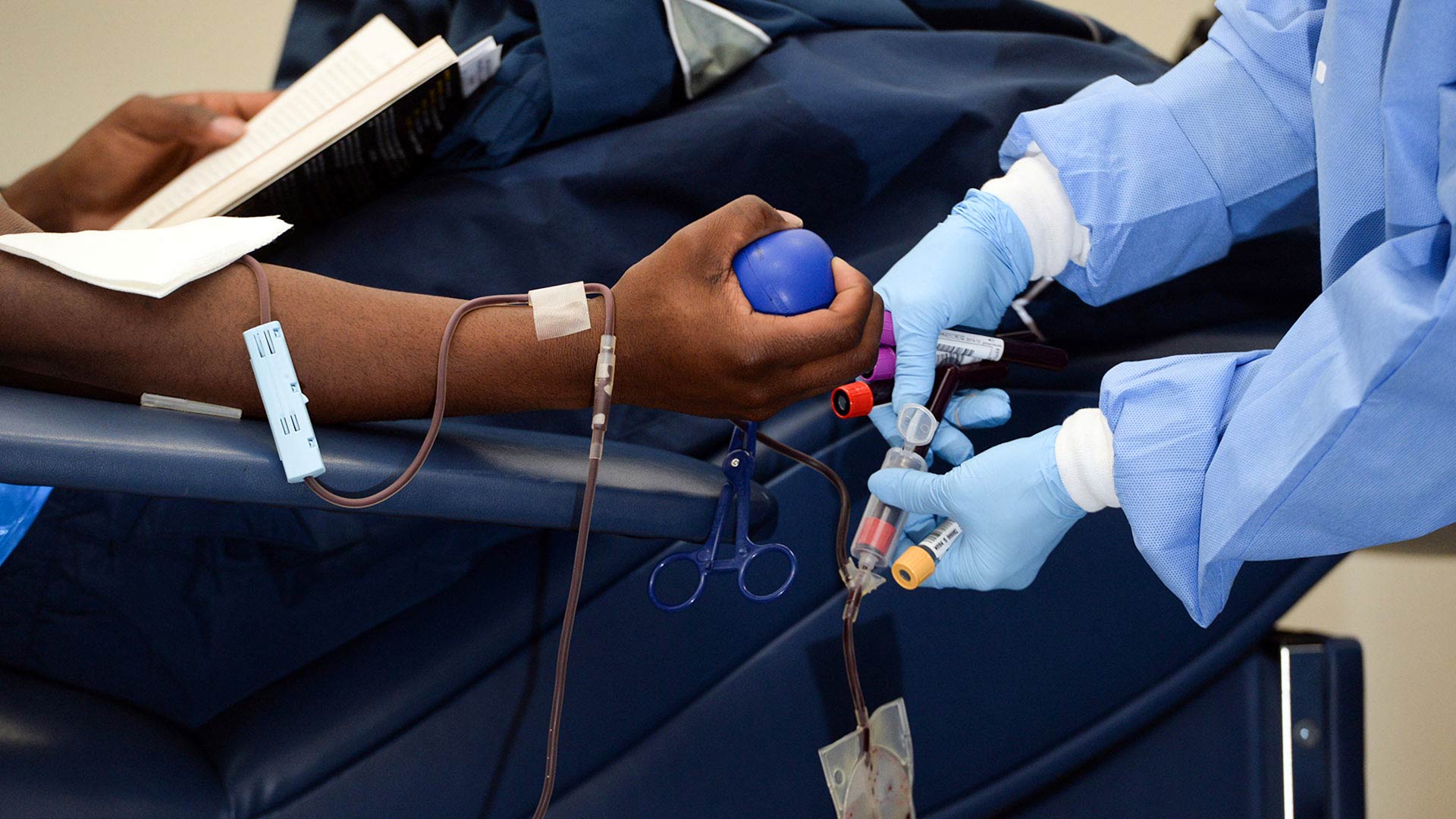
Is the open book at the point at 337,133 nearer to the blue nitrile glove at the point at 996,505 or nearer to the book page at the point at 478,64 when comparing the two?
the book page at the point at 478,64

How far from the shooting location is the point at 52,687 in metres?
0.84

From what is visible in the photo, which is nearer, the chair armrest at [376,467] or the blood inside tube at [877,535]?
the chair armrest at [376,467]

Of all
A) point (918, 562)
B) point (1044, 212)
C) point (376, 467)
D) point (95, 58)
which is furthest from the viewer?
point (95, 58)

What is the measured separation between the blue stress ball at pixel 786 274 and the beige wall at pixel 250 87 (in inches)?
41.9

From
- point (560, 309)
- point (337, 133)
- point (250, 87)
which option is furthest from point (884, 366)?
point (250, 87)

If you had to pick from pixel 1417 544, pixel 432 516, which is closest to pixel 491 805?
pixel 432 516

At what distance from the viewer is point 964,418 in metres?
0.84

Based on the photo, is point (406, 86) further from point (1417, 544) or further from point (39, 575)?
point (1417, 544)

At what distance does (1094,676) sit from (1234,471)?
47 centimetres

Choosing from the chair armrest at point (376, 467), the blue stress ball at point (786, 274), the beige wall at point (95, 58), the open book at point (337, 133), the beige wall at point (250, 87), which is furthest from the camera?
the beige wall at point (95, 58)

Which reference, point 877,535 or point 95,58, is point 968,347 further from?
point 95,58

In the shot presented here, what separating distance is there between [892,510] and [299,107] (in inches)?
26.3

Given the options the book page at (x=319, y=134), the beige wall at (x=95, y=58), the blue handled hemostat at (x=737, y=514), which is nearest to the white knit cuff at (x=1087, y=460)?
the blue handled hemostat at (x=737, y=514)

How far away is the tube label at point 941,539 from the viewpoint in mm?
779
